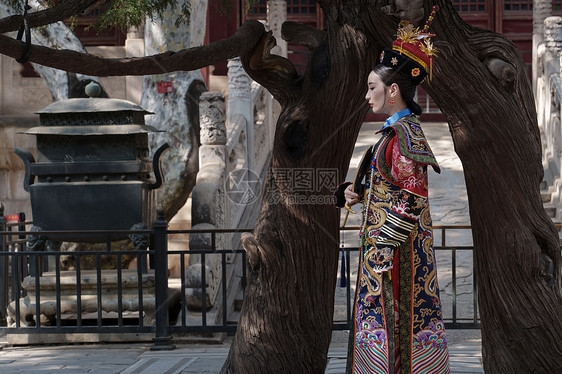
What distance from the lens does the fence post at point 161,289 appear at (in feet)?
24.7

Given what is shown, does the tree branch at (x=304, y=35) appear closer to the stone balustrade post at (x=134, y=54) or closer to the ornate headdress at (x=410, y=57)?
the ornate headdress at (x=410, y=57)

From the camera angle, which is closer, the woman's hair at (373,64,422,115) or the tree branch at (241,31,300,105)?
the woman's hair at (373,64,422,115)

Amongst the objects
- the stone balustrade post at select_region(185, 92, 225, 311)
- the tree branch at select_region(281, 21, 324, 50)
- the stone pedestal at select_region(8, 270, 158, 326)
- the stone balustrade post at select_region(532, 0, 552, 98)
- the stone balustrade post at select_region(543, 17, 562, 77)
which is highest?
the stone balustrade post at select_region(532, 0, 552, 98)

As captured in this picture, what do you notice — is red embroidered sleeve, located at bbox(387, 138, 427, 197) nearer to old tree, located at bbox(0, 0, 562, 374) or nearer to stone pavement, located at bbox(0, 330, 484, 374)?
old tree, located at bbox(0, 0, 562, 374)

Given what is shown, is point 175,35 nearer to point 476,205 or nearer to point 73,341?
point 73,341

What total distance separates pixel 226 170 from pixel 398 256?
5.50 metres

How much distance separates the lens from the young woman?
4.34m

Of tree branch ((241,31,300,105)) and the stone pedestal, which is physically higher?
tree branch ((241,31,300,105))

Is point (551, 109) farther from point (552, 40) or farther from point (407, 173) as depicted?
point (407, 173)

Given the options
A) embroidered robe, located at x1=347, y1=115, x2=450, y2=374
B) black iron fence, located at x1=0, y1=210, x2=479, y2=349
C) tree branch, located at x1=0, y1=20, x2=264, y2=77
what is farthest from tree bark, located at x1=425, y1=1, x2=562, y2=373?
black iron fence, located at x1=0, y1=210, x2=479, y2=349

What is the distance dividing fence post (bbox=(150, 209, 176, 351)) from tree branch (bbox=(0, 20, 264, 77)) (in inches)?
103

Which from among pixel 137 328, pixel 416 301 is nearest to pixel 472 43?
pixel 416 301

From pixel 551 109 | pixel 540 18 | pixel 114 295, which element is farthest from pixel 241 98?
pixel 540 18

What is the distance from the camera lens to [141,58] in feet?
16.7
